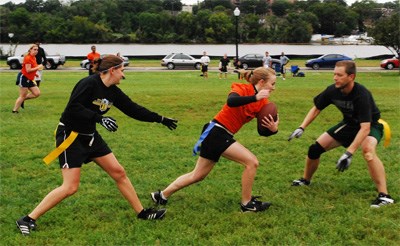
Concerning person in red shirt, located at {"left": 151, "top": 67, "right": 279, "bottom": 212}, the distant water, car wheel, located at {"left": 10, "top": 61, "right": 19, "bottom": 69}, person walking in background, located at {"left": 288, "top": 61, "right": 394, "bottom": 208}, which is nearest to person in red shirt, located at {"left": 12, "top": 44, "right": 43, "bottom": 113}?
person in red shirt, located at {"left": 151, "top": 67, "right": 279, "bottom": 212}

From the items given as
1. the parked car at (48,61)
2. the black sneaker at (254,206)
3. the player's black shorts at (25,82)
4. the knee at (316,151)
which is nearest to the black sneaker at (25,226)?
the black sneaker at (254,206)

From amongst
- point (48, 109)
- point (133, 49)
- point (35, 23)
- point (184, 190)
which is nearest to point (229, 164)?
point (184, 190)

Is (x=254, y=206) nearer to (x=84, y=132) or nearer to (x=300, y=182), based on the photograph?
(x=300, y=182)

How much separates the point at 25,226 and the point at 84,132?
3.85 ft

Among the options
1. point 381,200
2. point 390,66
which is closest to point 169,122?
point 381,200

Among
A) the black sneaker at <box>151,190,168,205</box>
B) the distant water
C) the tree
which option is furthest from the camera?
the distant water

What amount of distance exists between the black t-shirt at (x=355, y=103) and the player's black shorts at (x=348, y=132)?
7cm

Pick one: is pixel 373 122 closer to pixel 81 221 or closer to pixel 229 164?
pixel 229 164

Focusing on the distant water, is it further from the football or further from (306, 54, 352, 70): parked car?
the football

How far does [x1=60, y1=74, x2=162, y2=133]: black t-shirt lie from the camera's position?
527cm

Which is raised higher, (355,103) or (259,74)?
(259,74)

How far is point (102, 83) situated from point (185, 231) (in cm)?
183

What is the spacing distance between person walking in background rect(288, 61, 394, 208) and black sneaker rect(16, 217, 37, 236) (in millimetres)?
3230

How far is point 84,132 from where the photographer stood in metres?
5.46
